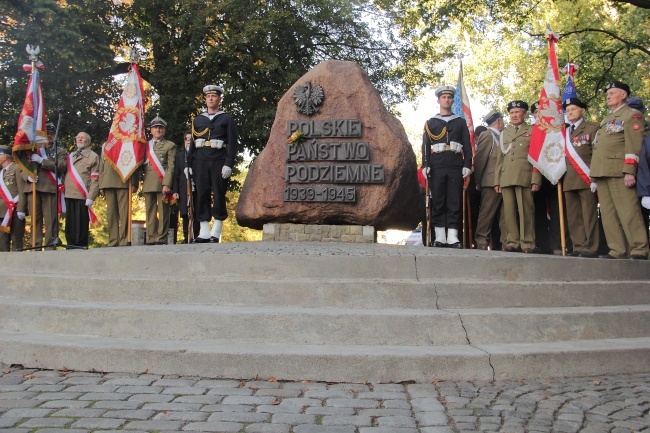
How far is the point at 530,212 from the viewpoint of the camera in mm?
7879

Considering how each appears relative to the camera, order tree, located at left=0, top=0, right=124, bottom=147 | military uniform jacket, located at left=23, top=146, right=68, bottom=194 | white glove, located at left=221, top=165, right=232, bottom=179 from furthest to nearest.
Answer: tree, located at left=0, top=0, right=124, bottom=147, military uniform jacket, located at left=23, top=146, right=68, bottom=194, white glove, located at left=221, top=165, right=232, bottom=179

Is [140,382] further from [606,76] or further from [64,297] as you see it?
[606,76]

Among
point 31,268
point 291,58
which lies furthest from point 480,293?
point 291,58

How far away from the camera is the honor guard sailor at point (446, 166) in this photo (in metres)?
7.96

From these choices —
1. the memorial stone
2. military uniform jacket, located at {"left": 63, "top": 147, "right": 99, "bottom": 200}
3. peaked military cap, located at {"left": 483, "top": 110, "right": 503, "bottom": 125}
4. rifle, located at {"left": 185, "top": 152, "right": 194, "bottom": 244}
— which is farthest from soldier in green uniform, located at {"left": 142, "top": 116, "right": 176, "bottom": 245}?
peaked military cap, located at {"left": 483, "top": 110, "right": 503, "bottom": 125}

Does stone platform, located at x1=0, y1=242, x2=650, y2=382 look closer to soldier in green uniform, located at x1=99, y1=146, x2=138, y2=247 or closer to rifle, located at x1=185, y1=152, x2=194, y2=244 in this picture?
rifle, located at x1=185, y1=152, x2=194, y2=244

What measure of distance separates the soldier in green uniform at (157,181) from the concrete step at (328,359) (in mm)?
4425

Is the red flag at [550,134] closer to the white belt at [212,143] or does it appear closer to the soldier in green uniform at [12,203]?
the white belt at [212,143]

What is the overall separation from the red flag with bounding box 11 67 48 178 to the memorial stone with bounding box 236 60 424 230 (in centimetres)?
316

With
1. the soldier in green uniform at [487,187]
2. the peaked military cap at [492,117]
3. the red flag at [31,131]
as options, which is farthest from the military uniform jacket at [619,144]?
the red flag at [31,131]

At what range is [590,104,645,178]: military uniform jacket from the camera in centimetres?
651

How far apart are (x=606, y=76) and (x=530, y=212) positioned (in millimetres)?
9665

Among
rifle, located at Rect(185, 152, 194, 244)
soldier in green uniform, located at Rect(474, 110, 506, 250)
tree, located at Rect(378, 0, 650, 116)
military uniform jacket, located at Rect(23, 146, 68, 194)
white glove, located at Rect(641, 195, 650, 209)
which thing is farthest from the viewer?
tree, located at Rect(378, 0, 650, 116)

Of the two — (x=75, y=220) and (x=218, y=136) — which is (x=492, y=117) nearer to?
(x=218, y=136)
